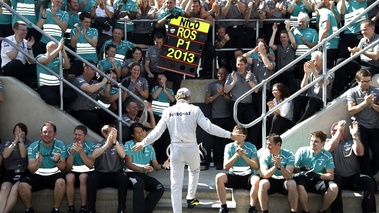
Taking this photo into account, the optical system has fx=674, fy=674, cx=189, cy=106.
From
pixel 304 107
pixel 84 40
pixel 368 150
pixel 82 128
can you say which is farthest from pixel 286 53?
pixel 82 128

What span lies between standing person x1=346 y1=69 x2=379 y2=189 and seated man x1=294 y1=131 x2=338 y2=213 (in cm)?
69

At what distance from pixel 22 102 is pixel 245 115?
3.74 metres

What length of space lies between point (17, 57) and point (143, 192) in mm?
3211

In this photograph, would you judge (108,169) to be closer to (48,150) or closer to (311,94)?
(48,150)

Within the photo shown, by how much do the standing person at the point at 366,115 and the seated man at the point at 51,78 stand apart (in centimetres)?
449

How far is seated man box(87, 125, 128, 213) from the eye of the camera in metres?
9.97

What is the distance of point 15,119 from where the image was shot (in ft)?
36.0

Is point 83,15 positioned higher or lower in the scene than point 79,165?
higher

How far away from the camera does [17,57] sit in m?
11.1

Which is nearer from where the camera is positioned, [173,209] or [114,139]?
[173,209]

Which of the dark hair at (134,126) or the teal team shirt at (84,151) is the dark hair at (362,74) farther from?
the teal team shirt at (84,151)

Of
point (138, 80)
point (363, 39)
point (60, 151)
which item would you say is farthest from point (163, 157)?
point (363, 39)

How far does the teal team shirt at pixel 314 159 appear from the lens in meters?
10.0

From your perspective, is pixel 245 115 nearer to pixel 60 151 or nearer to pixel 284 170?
pixel 284 170
